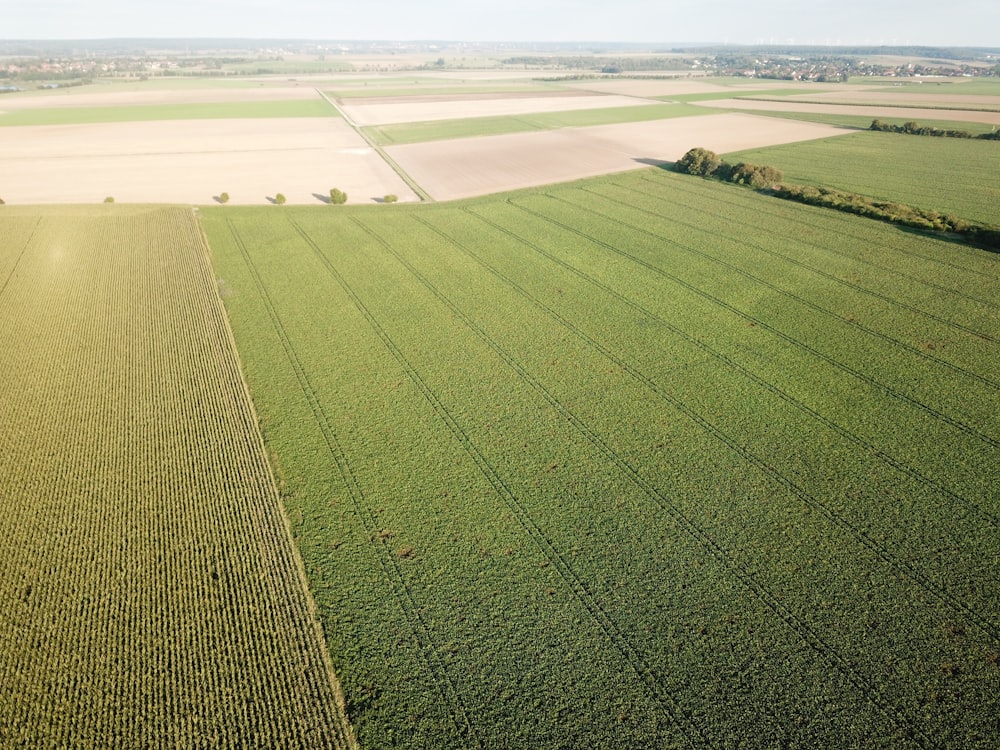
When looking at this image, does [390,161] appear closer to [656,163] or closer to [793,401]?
[656,163]

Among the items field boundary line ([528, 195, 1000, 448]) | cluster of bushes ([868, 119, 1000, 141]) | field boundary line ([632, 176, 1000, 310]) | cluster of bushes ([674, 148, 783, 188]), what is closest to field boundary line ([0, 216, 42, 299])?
field boundary line ([528, 195, 1000, 448])

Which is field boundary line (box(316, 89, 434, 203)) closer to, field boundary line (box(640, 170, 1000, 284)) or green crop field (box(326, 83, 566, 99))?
field boundary line (box(640, 170, 1000, 284))

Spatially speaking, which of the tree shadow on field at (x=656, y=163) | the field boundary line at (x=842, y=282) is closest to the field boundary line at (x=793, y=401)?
the field boundary line at (x=842, y=282)

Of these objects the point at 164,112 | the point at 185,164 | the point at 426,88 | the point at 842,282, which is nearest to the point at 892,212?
the point at 842,282

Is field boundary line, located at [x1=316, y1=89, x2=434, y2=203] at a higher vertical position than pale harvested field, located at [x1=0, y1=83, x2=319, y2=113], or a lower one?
lower

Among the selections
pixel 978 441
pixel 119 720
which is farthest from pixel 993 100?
pixel 119 720

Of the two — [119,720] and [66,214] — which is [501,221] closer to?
[66,214]
